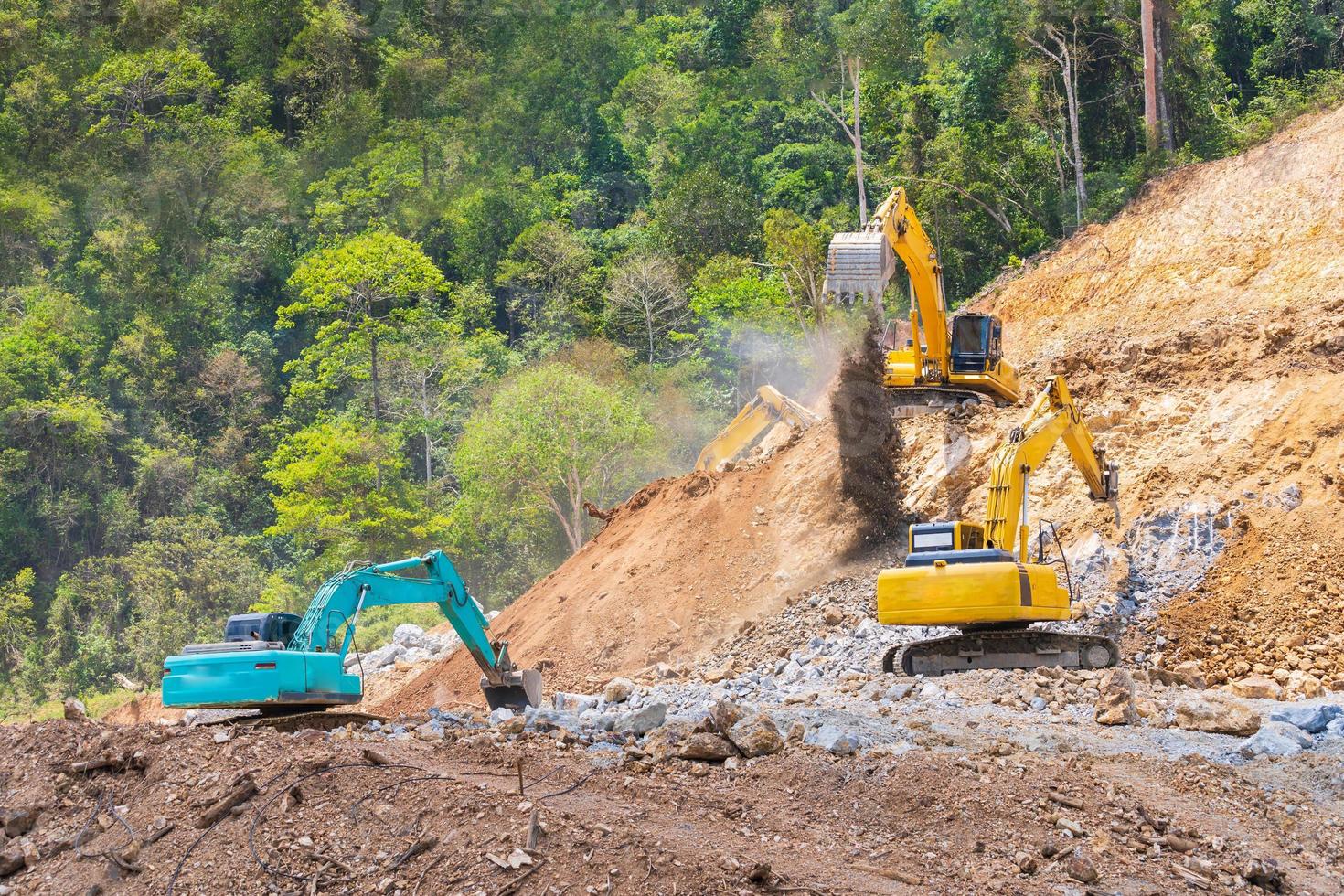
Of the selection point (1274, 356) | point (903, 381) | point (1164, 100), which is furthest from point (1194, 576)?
point (1164, 100)

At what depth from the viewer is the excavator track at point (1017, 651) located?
15.2 metres

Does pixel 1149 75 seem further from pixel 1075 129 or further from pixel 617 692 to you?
pixel 617 692

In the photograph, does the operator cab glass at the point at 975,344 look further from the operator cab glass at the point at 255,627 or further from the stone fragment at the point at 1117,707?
the operator cab glass at the point at 255,627

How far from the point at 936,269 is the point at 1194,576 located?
17.5ft

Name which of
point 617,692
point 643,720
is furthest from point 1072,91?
point 643,720

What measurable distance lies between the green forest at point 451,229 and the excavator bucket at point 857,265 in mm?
14712

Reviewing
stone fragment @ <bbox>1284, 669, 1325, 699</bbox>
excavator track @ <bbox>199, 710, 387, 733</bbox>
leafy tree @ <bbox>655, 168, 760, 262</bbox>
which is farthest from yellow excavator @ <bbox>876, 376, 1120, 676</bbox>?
leafy tree @ <bbox>655, 168, 760, 262</bbox>

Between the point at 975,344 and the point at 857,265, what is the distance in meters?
3.20

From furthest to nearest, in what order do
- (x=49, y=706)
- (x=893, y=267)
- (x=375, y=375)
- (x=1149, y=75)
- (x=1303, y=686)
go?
1. (x=375, y=375)
2. (x=49, y=706)
3. (x=1149, y=75)
4. (x=893, y=267)
5. (x=1303, y=686)

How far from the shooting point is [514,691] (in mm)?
13945

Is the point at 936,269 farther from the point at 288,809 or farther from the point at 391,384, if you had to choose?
the point at 391,384

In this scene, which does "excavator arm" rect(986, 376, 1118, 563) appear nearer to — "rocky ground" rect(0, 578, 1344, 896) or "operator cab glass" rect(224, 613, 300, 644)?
"rocky ground" rect(0, 578, 1344, 896)

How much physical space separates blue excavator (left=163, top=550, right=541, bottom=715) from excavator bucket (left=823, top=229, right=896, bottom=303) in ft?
21.2

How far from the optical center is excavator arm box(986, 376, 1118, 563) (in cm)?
1554
